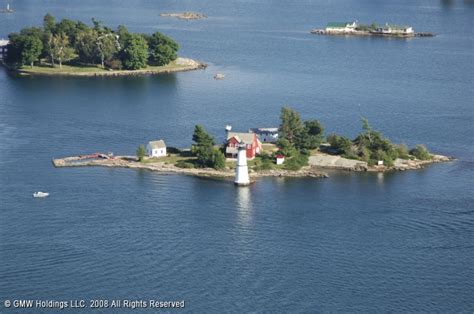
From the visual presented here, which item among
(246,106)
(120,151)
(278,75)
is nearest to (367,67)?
(278,75)

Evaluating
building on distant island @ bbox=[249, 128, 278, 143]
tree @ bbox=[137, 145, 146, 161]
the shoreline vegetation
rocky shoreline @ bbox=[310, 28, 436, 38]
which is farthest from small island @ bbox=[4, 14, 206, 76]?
rocky shoreline @ bbox=[310, 28, 436, 38]

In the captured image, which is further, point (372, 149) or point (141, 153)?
point (372, 149)

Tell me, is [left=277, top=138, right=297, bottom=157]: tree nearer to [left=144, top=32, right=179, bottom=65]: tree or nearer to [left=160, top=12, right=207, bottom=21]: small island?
[left=144, top=32, right=179, bottom=65]: tree

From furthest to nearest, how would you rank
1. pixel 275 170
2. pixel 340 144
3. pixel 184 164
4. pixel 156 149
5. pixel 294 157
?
1. pixel 340 144
2. pixel 156 149
3. pixel 294 157
4. pixel 184 164
5. pixel 275 170

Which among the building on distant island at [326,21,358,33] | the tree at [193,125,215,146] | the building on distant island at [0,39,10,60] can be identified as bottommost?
the tree at [193,125,215,146]

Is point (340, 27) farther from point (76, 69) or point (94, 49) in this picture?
point (76, 69)

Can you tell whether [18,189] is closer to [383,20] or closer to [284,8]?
[383,20]

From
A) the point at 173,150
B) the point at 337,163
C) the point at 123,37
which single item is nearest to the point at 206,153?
the point at 173,150
